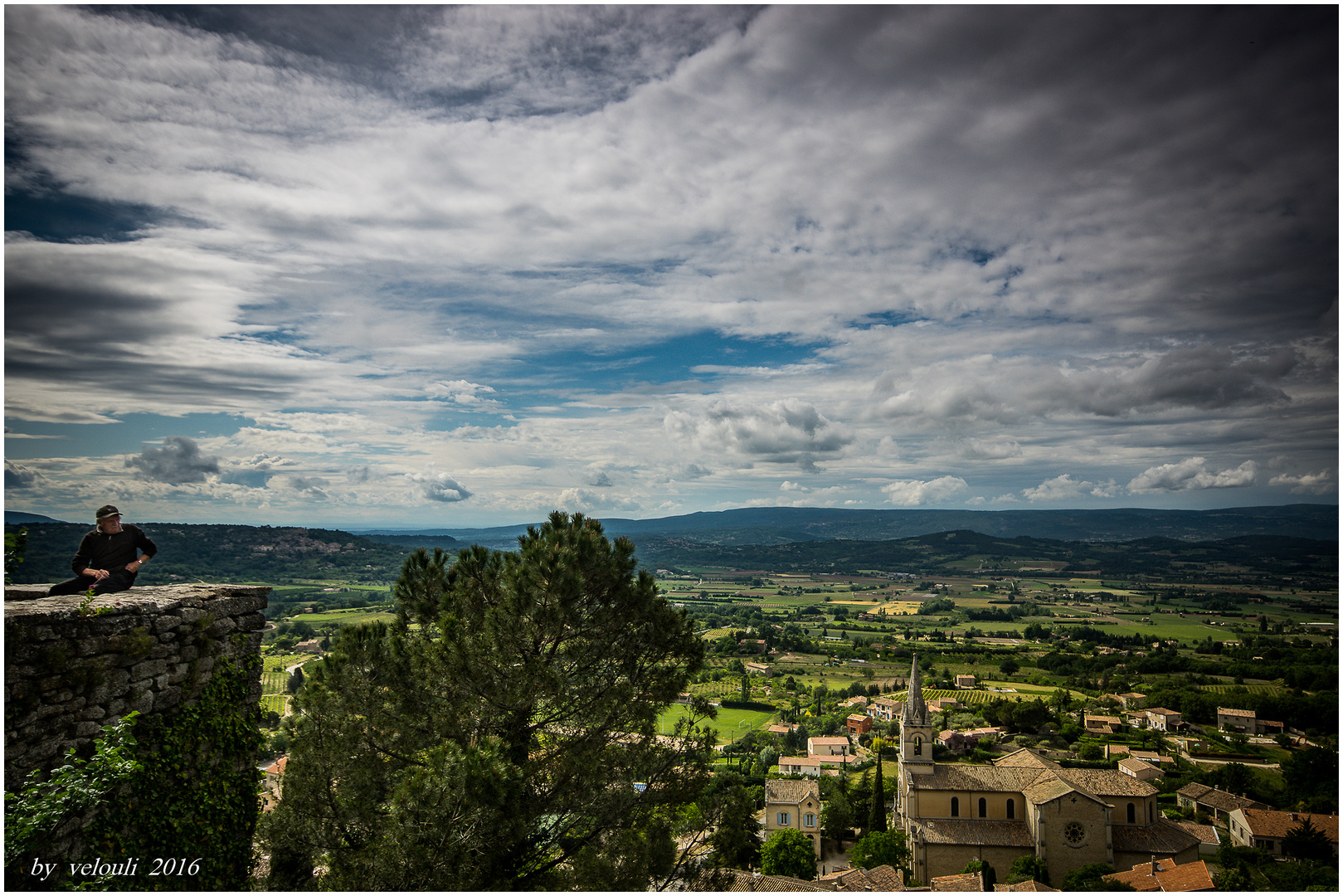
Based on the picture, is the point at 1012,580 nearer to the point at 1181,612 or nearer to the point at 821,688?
the point at 1181,612

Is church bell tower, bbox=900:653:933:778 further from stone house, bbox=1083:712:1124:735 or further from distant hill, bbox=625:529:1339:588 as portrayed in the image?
distant hill, bbox=625:529:1339:588

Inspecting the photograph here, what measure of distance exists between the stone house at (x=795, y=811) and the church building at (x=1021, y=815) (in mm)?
4068

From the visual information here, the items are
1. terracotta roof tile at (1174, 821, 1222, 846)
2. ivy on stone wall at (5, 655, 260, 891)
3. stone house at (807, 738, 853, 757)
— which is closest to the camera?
ivy on stone wall at (5, 655, 260, 891)

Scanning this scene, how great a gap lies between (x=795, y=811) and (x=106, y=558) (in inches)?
1174

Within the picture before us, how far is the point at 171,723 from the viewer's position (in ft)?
17.7

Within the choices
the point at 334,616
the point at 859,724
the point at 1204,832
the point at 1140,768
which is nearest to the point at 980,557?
the point at 859,724

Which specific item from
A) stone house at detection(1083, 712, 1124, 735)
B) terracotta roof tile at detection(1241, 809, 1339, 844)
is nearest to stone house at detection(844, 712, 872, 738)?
stone house at detection(1083, 712, 1124, 735)

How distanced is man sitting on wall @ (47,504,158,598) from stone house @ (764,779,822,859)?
1141 inches

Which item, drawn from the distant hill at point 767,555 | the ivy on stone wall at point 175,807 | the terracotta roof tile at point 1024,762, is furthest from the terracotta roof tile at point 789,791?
the ivy on stone wall at point 175,807

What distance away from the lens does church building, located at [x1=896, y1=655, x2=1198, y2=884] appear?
2409 cm

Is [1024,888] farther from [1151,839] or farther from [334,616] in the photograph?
[334,616]

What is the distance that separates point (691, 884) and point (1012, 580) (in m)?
146

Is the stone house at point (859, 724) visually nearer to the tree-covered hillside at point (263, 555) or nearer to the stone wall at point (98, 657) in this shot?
the tree-covered hillside at point (263, 555)

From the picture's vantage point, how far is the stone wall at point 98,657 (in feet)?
14.5
